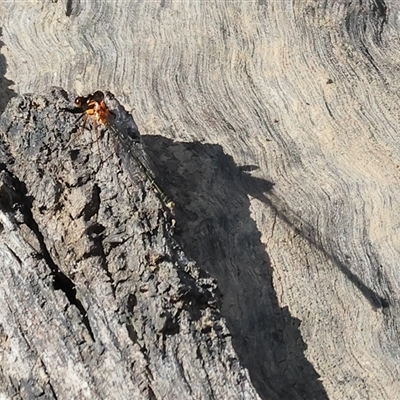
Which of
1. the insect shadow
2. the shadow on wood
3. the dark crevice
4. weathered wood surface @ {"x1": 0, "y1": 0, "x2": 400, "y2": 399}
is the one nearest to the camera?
the dark crevice

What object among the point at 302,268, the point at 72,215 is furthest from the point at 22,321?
the point at 302,268

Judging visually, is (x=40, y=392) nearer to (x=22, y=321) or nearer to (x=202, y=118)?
(x=22, y=321)

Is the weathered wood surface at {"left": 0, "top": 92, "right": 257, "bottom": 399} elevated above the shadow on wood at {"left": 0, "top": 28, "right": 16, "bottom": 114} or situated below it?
below

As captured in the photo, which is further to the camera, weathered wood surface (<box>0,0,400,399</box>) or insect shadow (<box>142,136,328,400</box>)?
weathered wood surface (<box>0,0,400,399</box>)

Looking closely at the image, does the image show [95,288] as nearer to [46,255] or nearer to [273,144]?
[46,255]

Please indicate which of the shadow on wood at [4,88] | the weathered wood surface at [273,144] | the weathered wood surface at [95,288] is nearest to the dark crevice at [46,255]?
the weathered wood surface at [95,288]

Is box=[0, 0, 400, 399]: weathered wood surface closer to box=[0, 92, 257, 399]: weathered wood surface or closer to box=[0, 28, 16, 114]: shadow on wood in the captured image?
box=[0, 28, 16, 114]: shadow on wood

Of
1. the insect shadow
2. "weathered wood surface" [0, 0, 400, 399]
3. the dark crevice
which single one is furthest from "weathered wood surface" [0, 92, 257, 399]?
"weathered wood surface" [0, 0, 400, 399]

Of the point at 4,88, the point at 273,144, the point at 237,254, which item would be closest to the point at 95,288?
the point at 237,254
